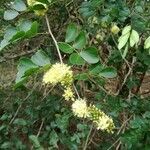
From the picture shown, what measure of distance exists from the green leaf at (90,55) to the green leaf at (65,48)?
3cm

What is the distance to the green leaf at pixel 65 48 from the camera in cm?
103

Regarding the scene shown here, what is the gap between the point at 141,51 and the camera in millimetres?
1625

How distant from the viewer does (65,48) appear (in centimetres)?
103

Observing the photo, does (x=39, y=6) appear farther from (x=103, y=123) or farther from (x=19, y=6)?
(x=103, y=123)

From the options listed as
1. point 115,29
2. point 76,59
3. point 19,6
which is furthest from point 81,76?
point 115,29

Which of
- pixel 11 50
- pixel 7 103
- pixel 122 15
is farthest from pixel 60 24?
pixel 122 15

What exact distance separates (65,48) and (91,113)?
162 millimetres

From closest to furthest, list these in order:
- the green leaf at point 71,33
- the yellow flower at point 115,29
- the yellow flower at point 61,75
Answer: the yellow flower at point 61,75 → the green leaf at point 71,33 → the yellow flower at point 115,29

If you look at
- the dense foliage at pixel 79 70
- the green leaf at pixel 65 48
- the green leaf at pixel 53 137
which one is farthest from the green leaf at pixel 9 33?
the green leaf at pixel 53 137

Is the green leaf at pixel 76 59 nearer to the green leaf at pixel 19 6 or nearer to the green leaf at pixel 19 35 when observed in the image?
the green leaf at pixel 19 35

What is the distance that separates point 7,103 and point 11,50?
37cm

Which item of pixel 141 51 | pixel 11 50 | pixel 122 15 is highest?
pixel 122 15

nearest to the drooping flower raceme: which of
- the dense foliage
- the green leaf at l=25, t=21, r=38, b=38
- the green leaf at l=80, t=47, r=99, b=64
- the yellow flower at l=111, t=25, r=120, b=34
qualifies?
the dense foliage

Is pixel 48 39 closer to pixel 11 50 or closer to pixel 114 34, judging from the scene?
pixel 11 50
